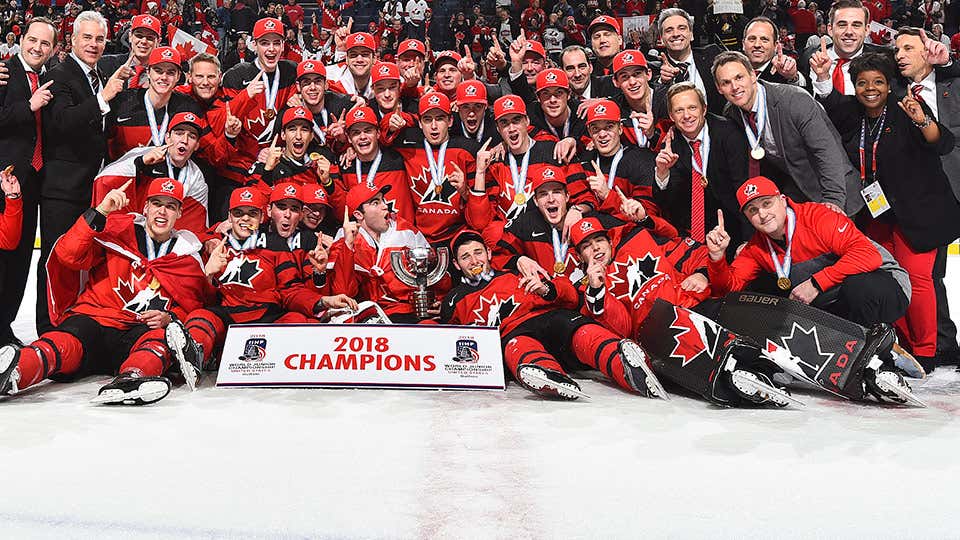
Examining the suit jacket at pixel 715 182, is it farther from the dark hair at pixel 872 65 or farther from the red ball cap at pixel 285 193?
the red ball cap at pixel 285 193

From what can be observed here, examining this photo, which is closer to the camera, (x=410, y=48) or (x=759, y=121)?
(x=759, y=121)

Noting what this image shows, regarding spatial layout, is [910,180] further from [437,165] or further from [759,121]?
[437,165]

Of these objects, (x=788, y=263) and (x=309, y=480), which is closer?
(x=309, y=480)

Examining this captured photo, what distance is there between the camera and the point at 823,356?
351 centimetres

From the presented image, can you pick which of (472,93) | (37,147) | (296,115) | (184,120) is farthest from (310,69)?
(37,147)

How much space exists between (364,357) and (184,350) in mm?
782

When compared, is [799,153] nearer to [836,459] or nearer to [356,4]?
[836,459]

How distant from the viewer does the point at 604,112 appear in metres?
4.67

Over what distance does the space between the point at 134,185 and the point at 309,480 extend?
282cm

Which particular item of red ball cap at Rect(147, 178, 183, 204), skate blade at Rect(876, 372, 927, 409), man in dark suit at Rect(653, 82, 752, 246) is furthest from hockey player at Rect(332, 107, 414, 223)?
skate blade at Rect(876, 372, 927, 409)

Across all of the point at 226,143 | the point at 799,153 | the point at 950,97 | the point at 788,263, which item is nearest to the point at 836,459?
the point at 788,263

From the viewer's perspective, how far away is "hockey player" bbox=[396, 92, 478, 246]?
→ 194 inches

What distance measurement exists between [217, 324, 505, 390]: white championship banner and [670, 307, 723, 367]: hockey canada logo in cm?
76

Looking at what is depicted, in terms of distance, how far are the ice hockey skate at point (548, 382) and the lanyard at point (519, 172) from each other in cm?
142
